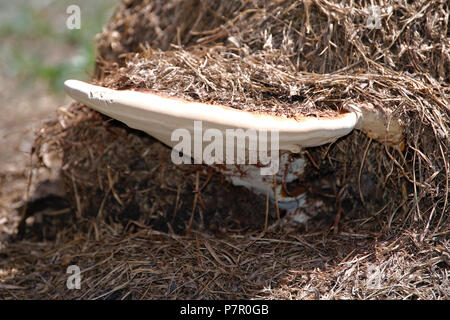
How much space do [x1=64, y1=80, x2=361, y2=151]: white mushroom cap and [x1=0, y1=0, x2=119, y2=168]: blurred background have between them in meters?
2.24

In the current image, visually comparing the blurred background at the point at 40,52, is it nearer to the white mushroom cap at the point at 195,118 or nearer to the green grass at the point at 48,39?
the green grass at the point at 48,39

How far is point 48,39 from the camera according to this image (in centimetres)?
482

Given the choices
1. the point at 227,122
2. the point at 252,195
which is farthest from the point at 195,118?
the point at 252,195

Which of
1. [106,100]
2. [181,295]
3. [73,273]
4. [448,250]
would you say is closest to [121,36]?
[106,100]

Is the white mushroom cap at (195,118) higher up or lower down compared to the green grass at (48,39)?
lower down

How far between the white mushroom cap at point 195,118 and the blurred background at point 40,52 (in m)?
2.24

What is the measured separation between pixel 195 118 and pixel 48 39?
4022 millimetres

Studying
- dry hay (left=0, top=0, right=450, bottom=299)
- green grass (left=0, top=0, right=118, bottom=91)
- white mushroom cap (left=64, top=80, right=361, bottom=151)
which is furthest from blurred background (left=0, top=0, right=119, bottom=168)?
white mushroom cap (left=64, top=80, right=361, bottom=151)

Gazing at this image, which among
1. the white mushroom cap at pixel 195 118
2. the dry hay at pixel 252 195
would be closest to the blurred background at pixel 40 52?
the dry hay at pixel 252 195

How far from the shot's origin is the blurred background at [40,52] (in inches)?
157

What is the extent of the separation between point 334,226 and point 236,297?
60 centimetres

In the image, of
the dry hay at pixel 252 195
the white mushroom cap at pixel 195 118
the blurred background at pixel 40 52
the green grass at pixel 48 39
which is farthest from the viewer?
the green grass at pixel 48 39

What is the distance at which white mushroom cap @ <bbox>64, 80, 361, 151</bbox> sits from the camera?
1.44 m

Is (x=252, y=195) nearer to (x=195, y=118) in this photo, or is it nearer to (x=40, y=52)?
(x=195, y=118)
